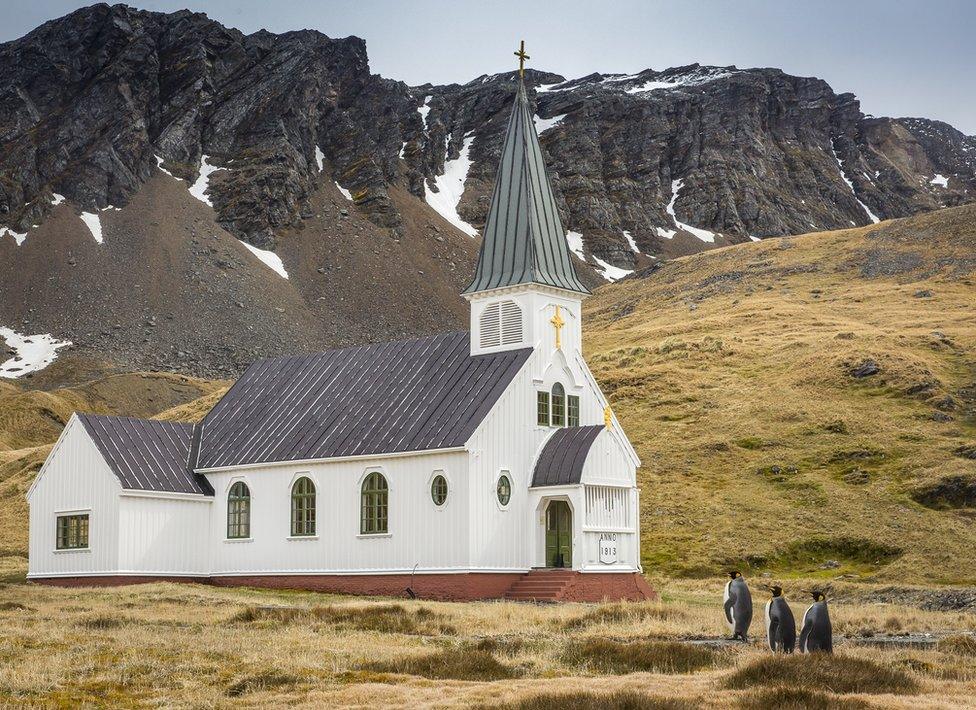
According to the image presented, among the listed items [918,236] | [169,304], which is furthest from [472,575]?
[169,304]

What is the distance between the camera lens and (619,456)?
38.8 m

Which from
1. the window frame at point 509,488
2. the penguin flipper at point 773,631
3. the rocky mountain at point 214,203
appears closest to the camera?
the penguin flipper at point 773,631

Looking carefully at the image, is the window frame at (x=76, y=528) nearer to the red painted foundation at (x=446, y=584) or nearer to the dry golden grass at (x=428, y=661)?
the red painted foundation at (x=446, y=584)

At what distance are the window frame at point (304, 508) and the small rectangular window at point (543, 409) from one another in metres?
7.50

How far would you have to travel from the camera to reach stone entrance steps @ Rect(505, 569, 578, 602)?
118 feet

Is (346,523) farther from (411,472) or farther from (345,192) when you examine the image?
(345,192)

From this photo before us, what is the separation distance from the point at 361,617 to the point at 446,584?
861cm

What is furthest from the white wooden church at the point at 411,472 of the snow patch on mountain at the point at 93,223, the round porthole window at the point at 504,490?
the snow patch on mountain at the point at 93,223

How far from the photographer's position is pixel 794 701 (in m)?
15.6

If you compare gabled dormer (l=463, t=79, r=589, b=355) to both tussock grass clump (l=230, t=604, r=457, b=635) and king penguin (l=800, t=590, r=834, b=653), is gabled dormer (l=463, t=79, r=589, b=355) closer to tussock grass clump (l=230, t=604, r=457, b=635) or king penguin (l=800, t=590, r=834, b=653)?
tussock grass clump (l=230, t=604, r=457, b=635)

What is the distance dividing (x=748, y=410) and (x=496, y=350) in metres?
26.6

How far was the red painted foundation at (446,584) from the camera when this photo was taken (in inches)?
1425

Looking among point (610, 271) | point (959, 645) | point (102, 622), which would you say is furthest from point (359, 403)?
point (610, 271)

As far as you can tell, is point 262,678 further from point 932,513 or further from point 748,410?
point 748,410
